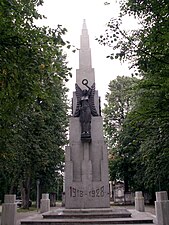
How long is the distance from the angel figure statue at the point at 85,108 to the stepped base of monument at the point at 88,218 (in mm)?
3795

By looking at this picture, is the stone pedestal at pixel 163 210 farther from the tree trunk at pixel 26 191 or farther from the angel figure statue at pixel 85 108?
the tree trunk at pixel 26 191

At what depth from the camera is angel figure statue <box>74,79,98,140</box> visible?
565 inches

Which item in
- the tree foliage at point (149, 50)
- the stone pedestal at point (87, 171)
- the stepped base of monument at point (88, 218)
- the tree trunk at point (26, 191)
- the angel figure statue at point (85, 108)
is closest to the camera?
the tree foliage at point (149, 50)

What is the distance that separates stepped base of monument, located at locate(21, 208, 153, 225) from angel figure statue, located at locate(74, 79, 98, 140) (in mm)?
3795

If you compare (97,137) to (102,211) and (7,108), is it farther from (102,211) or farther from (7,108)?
(7,108)

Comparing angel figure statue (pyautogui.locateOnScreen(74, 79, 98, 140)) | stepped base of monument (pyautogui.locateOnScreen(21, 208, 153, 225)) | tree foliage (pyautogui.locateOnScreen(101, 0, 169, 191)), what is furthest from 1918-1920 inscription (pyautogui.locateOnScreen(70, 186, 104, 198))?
tree foliage (pyautogui.locateOnScreen(101, 0, 169, 191))

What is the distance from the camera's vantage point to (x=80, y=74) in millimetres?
15891

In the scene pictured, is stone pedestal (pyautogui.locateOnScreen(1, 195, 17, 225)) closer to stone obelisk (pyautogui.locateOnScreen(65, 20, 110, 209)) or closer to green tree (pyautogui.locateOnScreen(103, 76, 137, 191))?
stone obelisk (pyautogui.locateOnScreen(65, 20, 110, 209))

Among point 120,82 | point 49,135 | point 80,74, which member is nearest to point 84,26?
point 80,74

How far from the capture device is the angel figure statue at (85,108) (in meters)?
14.4

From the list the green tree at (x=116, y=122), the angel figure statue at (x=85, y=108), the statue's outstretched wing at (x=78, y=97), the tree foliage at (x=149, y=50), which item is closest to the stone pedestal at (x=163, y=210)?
the tree foliage at (x=149, y=50)

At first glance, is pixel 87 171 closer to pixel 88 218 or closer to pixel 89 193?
pixel 89 193

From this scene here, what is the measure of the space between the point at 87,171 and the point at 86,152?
0.98m

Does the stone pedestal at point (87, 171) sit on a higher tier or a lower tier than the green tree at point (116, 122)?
lower
